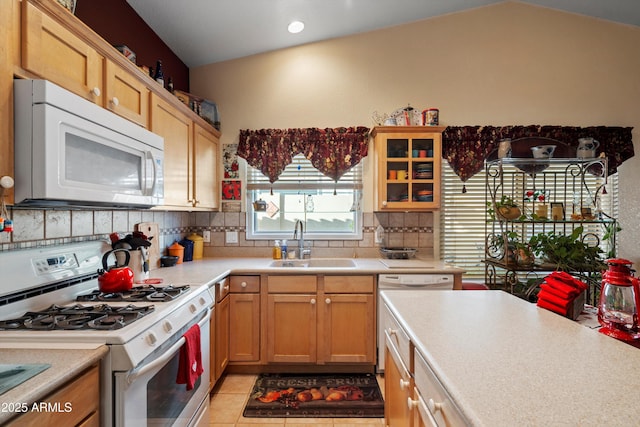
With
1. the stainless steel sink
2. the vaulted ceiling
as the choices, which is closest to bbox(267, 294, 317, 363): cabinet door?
the stainless steel sink

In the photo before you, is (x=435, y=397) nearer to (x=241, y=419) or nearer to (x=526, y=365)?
(x=526, y=365)

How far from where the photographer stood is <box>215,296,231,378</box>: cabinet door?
7.20 feet

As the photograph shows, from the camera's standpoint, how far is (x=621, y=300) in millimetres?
1005

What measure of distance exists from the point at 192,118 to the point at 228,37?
812mm

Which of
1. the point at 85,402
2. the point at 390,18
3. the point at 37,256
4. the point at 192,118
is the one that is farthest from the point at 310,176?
the point at 85,402

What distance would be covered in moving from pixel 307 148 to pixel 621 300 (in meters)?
2.42

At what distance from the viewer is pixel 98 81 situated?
143 cm

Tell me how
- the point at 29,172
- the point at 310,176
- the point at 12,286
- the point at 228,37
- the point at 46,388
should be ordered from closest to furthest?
the point at 46,388 < the point at 29,172 < the point at 12,286 < the point at 228,37 < the point at 310,176

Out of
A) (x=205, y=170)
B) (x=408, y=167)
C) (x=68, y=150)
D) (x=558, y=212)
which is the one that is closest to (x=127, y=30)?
(x=205, y=170)

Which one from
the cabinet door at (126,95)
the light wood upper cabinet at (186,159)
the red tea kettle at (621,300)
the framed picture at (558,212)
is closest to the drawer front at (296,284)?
the light wood upper cabinet at (186,159)

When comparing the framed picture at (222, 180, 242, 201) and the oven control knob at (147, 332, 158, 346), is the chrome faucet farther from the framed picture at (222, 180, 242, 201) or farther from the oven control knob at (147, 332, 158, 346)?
the oven control knob at (147, 332, 158, 346)

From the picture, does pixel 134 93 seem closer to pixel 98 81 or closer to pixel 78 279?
pixel 98 81

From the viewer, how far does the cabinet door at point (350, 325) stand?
2.44 meters

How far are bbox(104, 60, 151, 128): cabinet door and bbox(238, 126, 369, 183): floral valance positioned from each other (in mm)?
1204
